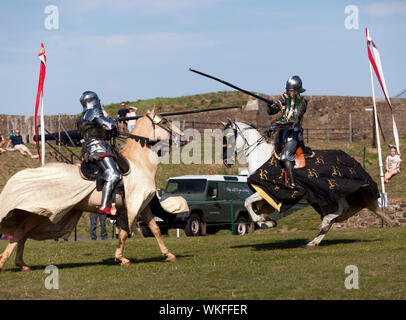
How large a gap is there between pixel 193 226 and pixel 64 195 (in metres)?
9.86

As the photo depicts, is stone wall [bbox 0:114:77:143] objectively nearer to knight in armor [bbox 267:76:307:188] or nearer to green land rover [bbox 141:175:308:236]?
green land rover [bbox 141:175:308:236]

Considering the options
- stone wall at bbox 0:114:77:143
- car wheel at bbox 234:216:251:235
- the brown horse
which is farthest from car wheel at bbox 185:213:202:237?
stone wall at bbox 0:114:77:143

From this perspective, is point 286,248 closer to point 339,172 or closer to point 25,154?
point 339,172

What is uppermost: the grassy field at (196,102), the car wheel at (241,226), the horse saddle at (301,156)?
the grassy field at (196,102)

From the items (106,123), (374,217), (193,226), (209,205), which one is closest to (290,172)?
(106,123)

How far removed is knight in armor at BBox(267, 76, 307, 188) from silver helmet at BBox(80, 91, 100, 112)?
11.8 ft

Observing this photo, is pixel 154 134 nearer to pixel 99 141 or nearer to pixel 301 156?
pixel 99 141

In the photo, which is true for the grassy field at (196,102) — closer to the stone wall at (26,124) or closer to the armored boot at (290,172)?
the stone wall at (26,124)

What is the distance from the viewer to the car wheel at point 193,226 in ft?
64.3

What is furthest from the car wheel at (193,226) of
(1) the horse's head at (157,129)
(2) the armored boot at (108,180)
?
(2) the armored boot at (108,180)

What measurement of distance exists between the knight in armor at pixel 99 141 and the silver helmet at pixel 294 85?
3.74 meters

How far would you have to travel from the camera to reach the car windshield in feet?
68.4
